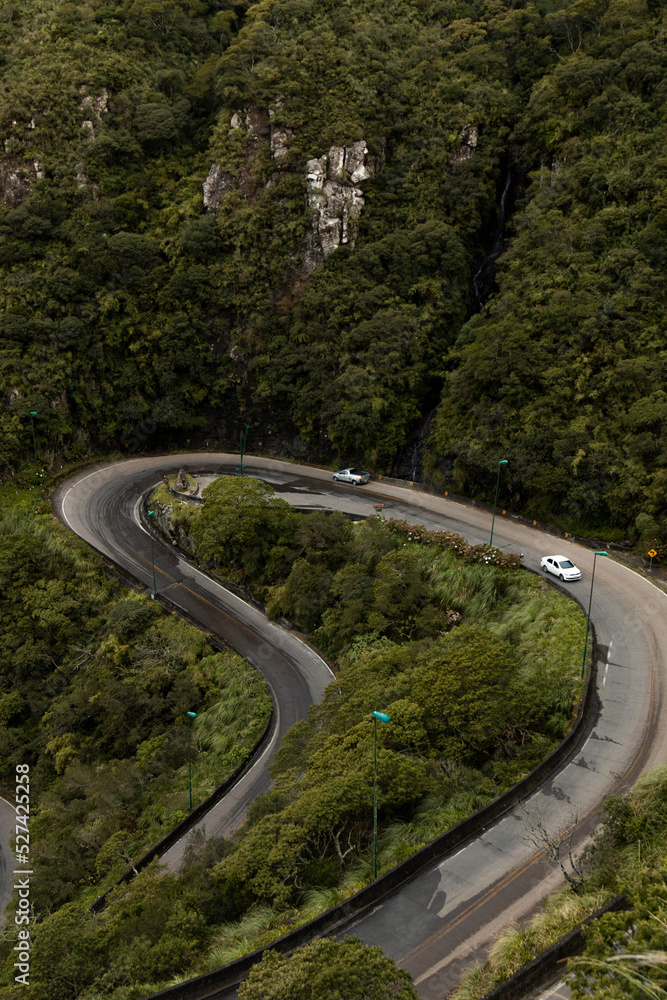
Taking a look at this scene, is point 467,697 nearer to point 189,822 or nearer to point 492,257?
point 189,822

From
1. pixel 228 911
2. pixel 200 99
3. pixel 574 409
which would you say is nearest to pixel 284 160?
pixel 200 99

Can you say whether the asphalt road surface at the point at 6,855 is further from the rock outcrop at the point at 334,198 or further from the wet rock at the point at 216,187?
the wet rock at the point at 216,187

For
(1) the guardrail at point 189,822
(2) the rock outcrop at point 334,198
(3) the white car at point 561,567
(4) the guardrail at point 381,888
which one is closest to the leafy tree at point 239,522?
(1) the guardrail at point 189,822

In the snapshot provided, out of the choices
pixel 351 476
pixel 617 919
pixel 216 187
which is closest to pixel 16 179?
pixel 216 187

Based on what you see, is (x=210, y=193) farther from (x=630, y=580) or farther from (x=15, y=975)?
(x=15, y=975)

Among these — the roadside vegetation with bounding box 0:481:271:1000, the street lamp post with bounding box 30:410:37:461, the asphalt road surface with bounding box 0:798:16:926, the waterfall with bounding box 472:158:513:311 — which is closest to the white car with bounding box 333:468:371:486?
the roadside vegetation with bounding box 0:481:271:1000
